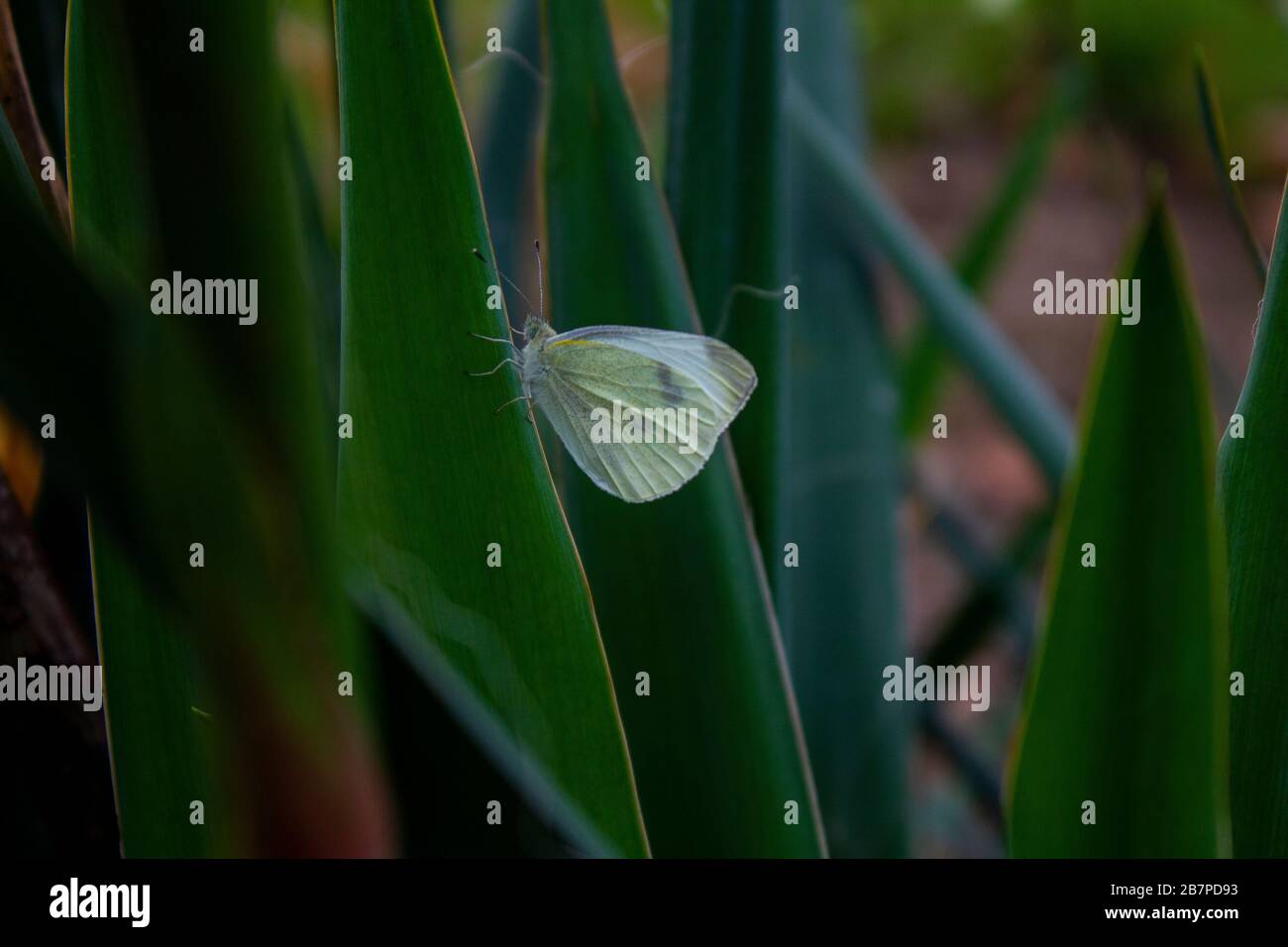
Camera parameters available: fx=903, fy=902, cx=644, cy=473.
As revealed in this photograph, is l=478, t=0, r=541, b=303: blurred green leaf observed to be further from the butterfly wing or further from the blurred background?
the blurred background

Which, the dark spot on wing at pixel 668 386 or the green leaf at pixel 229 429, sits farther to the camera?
the dark spot on wing at pixel 668 386

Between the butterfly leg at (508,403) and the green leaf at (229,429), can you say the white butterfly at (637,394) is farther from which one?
the green leaf at (229,429)

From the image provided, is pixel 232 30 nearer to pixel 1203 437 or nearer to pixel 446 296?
pixel 446 296

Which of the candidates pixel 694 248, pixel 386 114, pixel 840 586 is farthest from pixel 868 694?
pixel 386 114

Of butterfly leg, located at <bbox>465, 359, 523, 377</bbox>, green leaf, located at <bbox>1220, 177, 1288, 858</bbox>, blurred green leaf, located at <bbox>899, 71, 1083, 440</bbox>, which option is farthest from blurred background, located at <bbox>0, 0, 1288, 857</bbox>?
butterfly leg, located at <bbox>465, 359, 523, 377</bbox>

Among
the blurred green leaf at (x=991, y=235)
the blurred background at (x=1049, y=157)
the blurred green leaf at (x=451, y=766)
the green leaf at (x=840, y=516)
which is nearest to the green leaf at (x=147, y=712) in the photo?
the blurred green leaf at (x=451, y=766)
